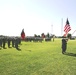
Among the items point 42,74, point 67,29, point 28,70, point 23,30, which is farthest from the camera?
point 23,30

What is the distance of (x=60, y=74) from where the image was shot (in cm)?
1275

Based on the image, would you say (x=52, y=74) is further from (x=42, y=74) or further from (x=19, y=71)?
(x=19, y=71)

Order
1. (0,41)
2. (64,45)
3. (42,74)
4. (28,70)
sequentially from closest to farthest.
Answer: (42,74), (28,70), (64,45), (0,41)

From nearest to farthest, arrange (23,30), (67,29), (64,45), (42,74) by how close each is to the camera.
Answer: (42,74) < (64,45) < (67,29) < (23,30)

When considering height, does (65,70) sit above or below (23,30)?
below

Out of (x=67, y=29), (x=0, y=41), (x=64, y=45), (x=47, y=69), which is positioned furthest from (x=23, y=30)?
(x=47, y=69)

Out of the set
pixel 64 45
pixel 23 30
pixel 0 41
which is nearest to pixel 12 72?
pixel 64 45

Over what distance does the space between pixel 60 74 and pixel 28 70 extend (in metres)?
1.94

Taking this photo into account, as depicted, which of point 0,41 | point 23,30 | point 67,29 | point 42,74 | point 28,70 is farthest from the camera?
point 23,30

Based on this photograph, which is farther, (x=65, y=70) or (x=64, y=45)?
(x=64, y=45)

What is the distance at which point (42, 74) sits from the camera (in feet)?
41.4

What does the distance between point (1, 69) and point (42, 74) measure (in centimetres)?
256

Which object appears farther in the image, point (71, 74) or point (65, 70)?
point (65, 70)

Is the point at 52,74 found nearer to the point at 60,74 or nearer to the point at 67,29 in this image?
the point at 60,74
